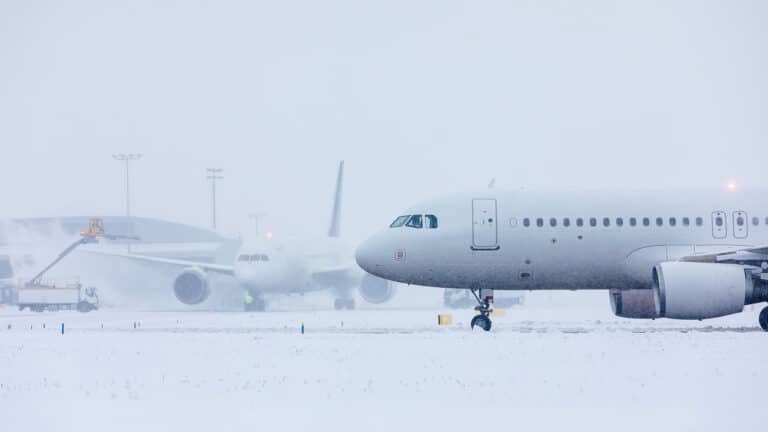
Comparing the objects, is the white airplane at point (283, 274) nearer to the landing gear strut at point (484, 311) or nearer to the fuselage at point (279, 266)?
the fuselage at point (279, 266)

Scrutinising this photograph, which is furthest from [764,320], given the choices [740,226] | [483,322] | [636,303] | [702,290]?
[483,322]

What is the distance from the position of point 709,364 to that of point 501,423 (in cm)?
762

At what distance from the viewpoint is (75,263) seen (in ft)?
251

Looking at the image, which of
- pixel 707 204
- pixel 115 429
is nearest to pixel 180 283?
pixel 707 204

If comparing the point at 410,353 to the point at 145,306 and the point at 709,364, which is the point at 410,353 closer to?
the point at 709,364

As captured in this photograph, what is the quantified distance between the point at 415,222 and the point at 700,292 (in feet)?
26.6

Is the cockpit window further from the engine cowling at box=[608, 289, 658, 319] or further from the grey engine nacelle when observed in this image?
the grey engine nacelle

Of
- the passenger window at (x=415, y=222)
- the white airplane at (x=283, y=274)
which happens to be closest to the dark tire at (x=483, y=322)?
the passenger window at (x=415, y=222)

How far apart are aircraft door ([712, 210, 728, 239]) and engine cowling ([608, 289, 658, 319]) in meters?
2.51

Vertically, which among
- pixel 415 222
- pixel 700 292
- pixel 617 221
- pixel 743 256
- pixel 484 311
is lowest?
pixel 484 311

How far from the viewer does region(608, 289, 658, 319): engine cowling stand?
1196 inches

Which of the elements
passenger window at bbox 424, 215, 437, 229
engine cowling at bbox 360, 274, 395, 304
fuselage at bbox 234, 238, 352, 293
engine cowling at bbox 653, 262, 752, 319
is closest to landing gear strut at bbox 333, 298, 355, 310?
fuselage at bbox 234, 238, 352, 293

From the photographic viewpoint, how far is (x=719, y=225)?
2981 cm

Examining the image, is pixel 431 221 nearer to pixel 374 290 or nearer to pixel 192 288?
pixel 192 288
